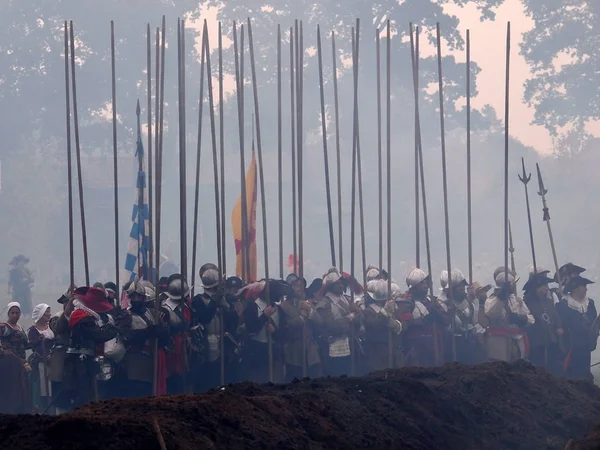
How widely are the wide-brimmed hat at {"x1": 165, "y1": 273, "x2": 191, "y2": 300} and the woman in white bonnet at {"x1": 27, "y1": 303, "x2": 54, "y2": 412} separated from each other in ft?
5.03

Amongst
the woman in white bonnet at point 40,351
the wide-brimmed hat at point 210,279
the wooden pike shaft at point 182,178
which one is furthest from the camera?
the wide-brimmed hat at point 210,279

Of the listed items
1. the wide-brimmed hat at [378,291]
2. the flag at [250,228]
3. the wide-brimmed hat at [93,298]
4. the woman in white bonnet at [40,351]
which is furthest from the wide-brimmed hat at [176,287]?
the wide-brimmed hat at [378,291]

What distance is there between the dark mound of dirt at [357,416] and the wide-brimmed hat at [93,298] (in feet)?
11.3

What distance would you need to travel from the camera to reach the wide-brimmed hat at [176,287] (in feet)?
40.6

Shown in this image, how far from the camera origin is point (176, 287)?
12461 mm

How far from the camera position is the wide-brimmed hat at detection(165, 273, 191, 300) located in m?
12.4

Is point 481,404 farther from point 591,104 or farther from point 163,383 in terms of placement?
point 591,104

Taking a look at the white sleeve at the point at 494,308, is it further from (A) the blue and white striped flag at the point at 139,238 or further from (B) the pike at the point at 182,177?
(A) the blue and white striped flag at the point at 139,238

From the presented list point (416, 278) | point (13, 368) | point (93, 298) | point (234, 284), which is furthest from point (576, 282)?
point (13, 368)

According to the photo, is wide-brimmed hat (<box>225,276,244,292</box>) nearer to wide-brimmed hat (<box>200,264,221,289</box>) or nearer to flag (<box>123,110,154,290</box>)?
wide-brimmed hat (<box>200,264,221,289</box>)

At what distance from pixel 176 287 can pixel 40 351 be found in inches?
77.4

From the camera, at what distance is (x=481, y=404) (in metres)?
9.67

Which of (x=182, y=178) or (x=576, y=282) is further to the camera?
(x=576, y=282)

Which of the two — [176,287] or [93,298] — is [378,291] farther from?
[93,298]
